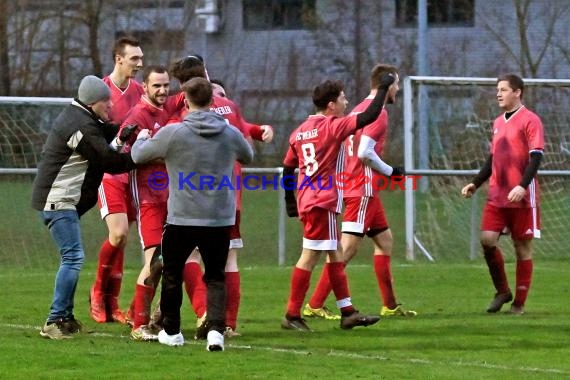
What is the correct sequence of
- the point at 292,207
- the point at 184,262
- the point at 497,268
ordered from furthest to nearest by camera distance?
the point at 497,268 < the point at 292,207 < the point at 184,262

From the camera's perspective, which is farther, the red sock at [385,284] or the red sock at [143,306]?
the red sock at [385,284]

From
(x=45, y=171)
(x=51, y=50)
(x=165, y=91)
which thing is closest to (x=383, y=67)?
(x=165, y=91)

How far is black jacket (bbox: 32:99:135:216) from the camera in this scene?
9.27 m

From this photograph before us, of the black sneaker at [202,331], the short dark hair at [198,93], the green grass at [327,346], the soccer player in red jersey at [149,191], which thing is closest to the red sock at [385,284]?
the green grass at [327,346]

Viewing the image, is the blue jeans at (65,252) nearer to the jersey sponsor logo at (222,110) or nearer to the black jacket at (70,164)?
the black jacket at (70,164)

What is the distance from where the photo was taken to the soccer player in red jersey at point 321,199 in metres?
10.0

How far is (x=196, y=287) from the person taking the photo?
31.7ft

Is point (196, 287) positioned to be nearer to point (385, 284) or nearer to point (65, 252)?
point (65, 252)

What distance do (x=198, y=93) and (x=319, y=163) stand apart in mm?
1541

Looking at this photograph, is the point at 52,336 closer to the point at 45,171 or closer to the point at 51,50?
the point at 45,171

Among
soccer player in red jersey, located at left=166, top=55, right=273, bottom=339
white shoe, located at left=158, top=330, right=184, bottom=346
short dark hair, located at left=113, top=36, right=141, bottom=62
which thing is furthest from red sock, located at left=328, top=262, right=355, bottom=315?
short dark hair, located at left=113, top=36, right=141, bottom=62

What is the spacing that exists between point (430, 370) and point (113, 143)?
273cm

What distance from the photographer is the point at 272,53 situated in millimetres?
30719

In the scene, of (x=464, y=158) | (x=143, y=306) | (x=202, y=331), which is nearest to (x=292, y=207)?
(x=202, y=331)
